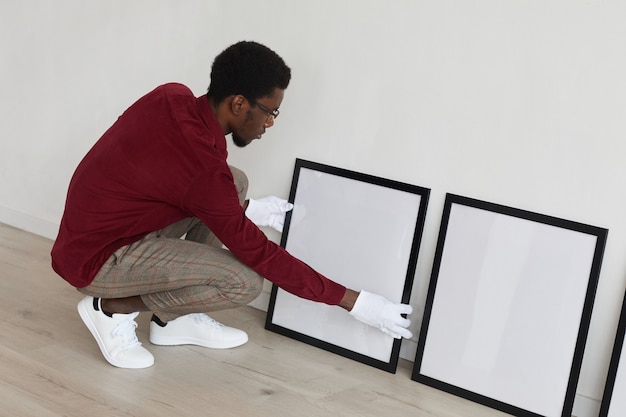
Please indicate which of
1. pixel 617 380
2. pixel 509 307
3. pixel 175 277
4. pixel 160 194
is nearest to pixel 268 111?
pixel 160 194

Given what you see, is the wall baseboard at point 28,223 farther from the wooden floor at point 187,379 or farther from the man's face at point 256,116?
the man's face at point 256,116


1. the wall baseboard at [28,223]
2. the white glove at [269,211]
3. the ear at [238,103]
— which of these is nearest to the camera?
the ear at [238,103]

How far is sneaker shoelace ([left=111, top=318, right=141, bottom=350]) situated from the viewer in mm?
2445

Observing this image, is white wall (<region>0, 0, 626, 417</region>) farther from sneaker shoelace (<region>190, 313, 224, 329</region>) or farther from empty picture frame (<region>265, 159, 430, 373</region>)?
sneaker shoelace (<region>190, 313, 224, 329</region>)

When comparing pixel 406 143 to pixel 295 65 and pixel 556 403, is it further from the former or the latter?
pixel 556 403

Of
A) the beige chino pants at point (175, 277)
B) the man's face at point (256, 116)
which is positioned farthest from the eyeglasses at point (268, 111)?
the beige chino pants at point (175, 277)

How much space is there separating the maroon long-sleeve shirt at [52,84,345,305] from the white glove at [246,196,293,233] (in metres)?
0.49

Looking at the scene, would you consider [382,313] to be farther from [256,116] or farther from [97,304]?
[97,304]

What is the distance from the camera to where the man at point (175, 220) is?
2.25 metres

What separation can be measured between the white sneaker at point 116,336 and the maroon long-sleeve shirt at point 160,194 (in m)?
0.15

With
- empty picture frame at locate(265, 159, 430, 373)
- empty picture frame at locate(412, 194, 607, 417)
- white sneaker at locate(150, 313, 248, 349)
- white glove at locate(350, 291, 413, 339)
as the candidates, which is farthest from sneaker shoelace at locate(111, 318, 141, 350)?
empty picture frame at locate(412, 194, 607, 417)

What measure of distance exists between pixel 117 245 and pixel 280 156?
31.8 inches

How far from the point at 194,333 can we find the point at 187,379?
29 cm

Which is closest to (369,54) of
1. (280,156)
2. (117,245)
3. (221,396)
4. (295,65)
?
(295,65)
